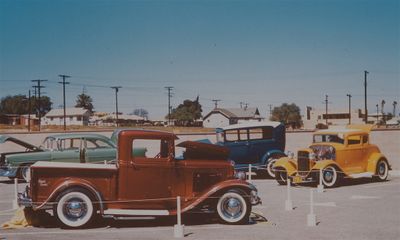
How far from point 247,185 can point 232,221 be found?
2.56 feet

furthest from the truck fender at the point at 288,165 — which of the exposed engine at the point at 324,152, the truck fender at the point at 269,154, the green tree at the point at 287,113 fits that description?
the green tree at the point at 287,113

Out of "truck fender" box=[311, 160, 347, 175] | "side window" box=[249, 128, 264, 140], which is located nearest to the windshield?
"truck fender" box=[311, 160, 347, 175]

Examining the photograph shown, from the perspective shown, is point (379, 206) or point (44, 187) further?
point (379, 206)

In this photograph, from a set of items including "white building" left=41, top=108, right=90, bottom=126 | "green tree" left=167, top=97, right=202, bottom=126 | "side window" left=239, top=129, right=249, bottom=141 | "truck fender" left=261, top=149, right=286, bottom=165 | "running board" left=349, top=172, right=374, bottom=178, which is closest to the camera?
"running board" left=349, top=172, right=374, bottom=178

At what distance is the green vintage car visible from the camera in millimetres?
14625

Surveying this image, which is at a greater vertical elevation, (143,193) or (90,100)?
(90,100)

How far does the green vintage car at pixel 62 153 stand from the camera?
1462cm

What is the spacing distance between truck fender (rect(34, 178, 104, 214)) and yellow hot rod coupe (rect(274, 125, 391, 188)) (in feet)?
24.5

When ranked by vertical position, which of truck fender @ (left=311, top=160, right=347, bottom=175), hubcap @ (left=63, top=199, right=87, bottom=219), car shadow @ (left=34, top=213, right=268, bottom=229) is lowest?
car shadow @ (left=34, top=213, right=268, bottom=229)

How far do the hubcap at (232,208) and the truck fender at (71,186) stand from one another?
2.43m

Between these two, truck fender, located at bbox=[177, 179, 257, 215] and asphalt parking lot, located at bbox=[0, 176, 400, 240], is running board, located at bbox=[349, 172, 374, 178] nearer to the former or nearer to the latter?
asphalt parking lot, located at bbox=[0, 176, 400, 240]

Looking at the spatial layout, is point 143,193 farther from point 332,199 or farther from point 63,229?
point 332,199

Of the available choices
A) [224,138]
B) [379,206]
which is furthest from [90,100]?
[379,206]

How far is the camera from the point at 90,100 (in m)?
119
